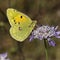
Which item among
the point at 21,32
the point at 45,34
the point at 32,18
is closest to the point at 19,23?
the point at 21,32

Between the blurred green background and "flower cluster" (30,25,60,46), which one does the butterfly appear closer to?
"flower cluster" (30,25,60,46)

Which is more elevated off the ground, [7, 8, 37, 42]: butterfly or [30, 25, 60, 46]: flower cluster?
[7, 8, 37, 42]: butterfly

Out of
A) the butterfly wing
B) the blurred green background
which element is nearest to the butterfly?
the butterfly wing

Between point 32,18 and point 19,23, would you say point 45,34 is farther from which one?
point 32,18

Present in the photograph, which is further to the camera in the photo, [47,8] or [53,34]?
[47,8]

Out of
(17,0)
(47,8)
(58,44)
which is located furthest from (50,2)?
(58,44)

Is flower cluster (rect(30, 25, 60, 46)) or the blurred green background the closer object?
flower cluster (rect(30, 25, 60, 46))

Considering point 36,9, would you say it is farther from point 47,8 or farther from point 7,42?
point 7,42
